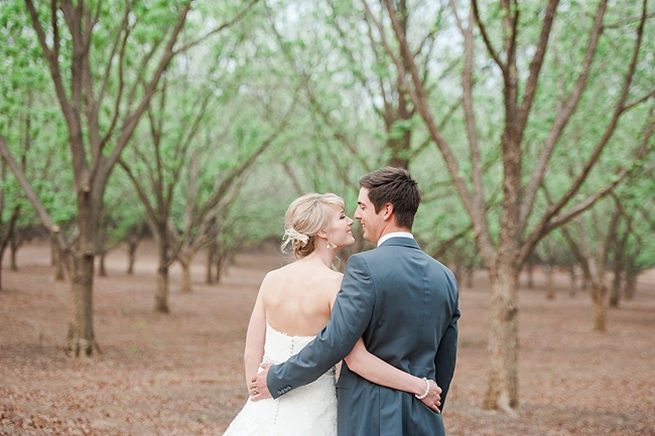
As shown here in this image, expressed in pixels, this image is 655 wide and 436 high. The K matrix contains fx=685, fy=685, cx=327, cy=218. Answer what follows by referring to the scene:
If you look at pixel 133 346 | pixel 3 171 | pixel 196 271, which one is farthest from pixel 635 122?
pixel 196 271

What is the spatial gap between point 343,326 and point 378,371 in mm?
297

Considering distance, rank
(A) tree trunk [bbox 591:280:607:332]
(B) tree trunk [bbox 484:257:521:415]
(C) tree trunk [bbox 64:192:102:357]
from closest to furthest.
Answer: (B) tree trunk [bbox 484:257:521:415], (C) tree trunk [bbox 64:192:102:357], (A) tree trunk [bbox 591:280:607:332]

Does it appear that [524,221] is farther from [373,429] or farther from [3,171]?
[3,171]

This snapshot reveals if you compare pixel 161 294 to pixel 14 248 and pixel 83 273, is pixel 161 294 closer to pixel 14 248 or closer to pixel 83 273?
pixel 83 273

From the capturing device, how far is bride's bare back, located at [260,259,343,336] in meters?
3.35

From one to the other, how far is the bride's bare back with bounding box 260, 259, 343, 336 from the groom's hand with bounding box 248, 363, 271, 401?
219mm

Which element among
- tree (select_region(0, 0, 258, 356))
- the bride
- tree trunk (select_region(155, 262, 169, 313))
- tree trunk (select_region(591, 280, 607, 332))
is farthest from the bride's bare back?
tree trunk (select_region(591, 280, 607, 332))

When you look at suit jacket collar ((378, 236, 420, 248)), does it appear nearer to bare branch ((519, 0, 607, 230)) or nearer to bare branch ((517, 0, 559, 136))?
bare branch ((517, 0, 559, 136))

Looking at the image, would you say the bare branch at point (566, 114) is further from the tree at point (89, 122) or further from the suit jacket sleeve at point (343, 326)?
the suit jacket sleeve at point (343, 326)

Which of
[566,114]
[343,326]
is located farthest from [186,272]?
[343,326]

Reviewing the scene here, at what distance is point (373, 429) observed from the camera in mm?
3168

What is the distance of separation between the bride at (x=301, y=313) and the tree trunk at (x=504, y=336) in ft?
20.2

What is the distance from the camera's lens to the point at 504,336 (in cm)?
934

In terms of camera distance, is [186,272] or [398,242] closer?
[398,242]
